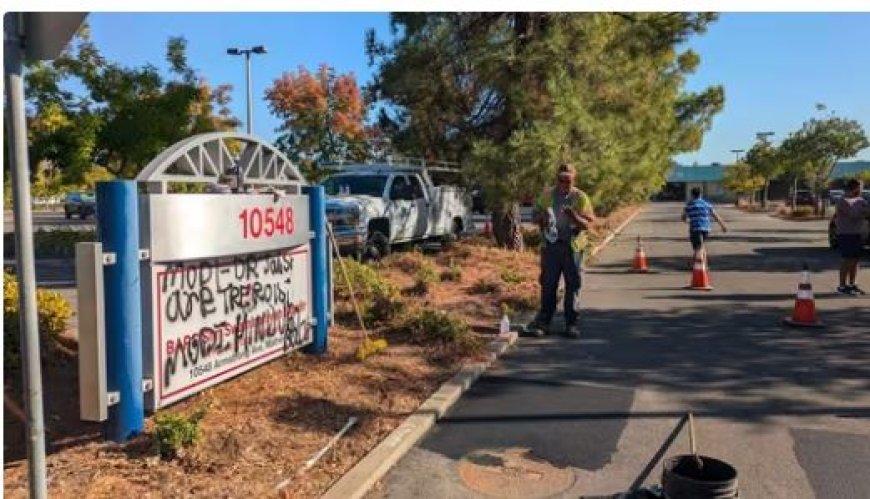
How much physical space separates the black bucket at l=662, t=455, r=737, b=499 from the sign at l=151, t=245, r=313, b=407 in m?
2.79

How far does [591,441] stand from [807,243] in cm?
2075

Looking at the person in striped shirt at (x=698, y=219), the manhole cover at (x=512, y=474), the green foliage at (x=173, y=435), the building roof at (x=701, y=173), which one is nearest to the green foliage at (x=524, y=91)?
the person in striped shirt at (x=698, y=219)

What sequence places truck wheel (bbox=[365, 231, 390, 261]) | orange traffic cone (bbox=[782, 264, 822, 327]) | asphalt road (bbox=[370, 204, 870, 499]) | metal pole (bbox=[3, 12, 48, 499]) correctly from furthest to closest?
1. truck wheel (bbox=[365, 231, 390, 261])
2. orange traffic cone (bbox=[782, 264, 822, 327])
3. asphalt road (bbox=[370, 204, 870, 499])
4. metal pole (bbox=[3, 12, 48, 499])

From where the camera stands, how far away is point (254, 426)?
199 inches

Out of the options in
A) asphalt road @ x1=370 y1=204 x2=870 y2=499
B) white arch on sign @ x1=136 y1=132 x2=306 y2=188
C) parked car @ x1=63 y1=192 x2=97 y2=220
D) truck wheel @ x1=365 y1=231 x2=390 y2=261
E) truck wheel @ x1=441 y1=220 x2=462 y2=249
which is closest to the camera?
asphalt road @ x1=370 y1=204 x2=870 y2=499

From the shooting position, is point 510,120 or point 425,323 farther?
point 510,120

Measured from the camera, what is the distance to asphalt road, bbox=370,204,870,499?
178 inches

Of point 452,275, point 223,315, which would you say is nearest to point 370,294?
point 452,275

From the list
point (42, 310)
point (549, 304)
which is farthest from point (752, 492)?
point (42, 310)

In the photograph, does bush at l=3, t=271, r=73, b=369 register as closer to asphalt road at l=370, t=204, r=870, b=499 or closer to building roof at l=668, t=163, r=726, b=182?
asphalt road at l=370, t=204, r=870, b=499

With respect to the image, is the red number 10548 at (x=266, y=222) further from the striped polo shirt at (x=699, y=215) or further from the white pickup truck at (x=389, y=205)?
the striped polo shirt at (x=699, y=215)

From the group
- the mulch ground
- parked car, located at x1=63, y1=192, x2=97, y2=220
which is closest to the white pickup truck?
the mulch ground

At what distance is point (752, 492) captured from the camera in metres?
4.32

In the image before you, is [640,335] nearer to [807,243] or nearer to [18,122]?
[18,122]
